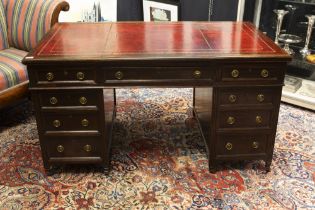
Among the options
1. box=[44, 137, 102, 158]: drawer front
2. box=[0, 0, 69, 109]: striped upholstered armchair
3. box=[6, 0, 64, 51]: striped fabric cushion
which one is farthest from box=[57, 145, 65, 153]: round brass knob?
box=[6, 0, 64, 51]: striped fabric cushion

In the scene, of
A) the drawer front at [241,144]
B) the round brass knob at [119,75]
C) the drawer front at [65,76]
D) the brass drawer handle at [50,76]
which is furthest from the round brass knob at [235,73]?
the brass drawer handle at [50,76]

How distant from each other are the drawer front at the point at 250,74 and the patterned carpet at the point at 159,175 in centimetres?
66

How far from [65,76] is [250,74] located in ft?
3.38

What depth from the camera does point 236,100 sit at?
2096mm

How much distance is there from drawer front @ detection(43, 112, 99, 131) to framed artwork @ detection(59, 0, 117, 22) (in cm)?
232

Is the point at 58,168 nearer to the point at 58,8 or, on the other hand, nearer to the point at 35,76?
the point at 35,76

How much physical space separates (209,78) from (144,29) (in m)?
0.67

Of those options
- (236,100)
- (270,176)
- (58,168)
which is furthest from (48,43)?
(270,176)

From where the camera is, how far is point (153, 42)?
2.17 m

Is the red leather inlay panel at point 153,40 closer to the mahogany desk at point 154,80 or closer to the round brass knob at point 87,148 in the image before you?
the mahogany desk at point 154,80

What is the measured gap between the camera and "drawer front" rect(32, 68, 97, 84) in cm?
198

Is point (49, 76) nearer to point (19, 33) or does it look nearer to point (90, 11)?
point (19, 33)

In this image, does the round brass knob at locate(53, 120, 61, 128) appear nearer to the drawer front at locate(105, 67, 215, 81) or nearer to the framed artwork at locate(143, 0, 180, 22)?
the drawer front at locate(105, 67, 215, 81)

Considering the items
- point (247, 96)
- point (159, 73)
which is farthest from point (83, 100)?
point (247, 96)
